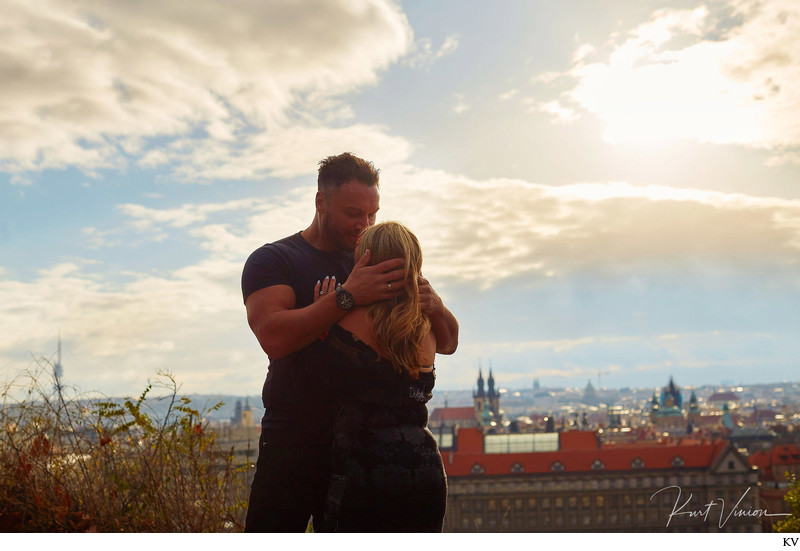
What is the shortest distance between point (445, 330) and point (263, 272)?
0.69 metres

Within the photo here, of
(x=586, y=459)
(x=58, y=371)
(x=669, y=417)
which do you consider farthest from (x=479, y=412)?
(x=58, y=371)

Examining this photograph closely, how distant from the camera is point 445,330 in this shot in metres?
2.57

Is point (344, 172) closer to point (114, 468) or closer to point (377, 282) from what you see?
point (377, 282)

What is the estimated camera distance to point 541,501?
62.7 metres

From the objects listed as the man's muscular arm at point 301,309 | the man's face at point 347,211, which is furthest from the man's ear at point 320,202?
the man's muscular arm at point 301,309

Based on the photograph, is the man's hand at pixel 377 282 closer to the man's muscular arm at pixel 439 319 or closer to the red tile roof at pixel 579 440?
the man's muscular arm at pixel 439 319

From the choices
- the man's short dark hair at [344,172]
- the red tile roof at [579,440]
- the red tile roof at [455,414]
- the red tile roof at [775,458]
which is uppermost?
the red tile roof at [455,414]

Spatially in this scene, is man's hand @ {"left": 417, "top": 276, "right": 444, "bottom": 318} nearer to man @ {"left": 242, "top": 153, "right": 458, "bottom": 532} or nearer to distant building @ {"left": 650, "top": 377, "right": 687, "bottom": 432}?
man @ {"left": 242, "top": 153, "right": 458, "bottom": 532}

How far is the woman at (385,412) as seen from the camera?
91.9 inches

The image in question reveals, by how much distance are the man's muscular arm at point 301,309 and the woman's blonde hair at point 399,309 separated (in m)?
0.04

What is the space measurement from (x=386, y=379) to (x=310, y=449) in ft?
1.78

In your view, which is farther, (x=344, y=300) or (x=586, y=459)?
(x=586, y=459)

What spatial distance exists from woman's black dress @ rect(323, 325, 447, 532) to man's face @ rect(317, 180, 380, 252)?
60 centimetres
